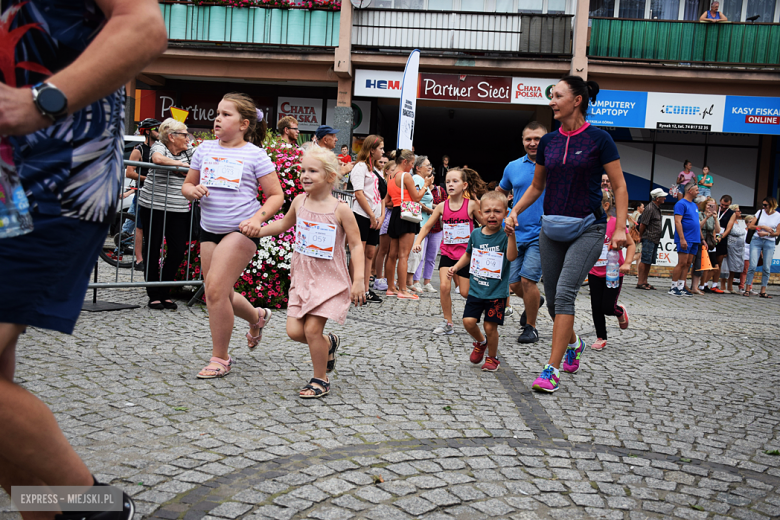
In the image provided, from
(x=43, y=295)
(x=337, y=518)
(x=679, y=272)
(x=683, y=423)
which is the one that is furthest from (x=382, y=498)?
(x=679, y=272)

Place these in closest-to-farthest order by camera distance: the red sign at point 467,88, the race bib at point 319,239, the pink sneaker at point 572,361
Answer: the race bib at point 319,239, the pink sneaker at point 572,361, the red sign at point 467,88

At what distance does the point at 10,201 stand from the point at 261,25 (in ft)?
59.3

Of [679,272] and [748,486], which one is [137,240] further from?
[679,272]

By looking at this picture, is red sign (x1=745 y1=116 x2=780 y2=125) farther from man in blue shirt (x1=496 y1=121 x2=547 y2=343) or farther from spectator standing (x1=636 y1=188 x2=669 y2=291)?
man in blue shirt (x1=496 y1=121 x2=547 y2=343)

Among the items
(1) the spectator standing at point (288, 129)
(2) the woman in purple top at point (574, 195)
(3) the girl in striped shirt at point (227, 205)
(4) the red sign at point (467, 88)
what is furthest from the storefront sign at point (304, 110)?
(2) the woman in purple top at point (574, 195)

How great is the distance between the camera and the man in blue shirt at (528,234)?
5992 mm

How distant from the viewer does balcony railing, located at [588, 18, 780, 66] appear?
18594 mm

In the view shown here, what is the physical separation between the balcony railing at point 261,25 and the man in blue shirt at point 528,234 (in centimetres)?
1312

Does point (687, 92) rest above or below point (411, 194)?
above

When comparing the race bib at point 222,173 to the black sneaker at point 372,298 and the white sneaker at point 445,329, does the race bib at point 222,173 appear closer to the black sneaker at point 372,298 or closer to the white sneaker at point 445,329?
the white sneaker at point 445,329

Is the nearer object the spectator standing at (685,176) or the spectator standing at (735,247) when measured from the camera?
the spectator standing at (735,247)

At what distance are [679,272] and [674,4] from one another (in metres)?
10.4

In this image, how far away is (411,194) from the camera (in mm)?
9297

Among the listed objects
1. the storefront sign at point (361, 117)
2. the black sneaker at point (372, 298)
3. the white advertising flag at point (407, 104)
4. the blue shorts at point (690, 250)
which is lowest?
the black sneaker at point (372, 298)
